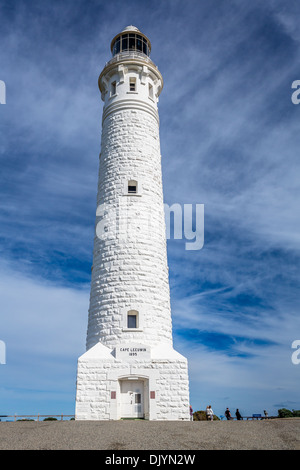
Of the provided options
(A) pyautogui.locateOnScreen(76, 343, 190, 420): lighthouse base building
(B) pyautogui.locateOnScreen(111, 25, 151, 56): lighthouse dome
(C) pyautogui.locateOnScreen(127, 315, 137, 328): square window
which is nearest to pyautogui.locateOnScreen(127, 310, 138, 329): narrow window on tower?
(C) pyautogui.locateOnScreen(127, 315, 137, 328): square window

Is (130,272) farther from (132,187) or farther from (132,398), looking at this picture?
(132,398)

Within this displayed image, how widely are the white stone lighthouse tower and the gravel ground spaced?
4386 millimetres

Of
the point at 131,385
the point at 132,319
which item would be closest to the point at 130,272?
the point at 132,319

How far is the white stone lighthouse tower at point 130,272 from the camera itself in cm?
1839

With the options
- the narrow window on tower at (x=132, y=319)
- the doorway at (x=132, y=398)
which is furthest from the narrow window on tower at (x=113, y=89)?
the doorway at (x=132, y=398)

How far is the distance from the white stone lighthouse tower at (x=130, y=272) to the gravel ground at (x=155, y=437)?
439 centimetres

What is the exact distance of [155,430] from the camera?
12.8 m

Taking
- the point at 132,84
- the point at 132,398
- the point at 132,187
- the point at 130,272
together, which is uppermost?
the point at 132,84

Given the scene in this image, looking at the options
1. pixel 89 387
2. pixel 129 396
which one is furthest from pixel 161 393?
pixel 89 387

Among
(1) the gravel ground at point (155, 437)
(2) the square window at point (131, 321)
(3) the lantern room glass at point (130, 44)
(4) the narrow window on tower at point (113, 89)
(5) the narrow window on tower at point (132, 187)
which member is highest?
(3) the lantern room glass at point (130, 44)

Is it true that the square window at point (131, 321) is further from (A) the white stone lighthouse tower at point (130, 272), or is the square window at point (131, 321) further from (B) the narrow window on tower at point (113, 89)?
(B) the narrow window on tower at point (113, 89)

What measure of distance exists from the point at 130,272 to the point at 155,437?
10.5 metres

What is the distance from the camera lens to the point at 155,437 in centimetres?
1146
